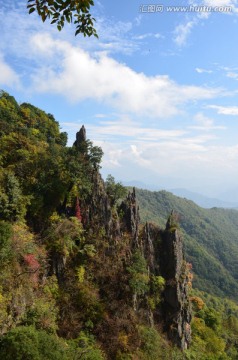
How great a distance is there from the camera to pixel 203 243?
15975cm

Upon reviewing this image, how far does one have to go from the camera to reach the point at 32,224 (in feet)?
81.7

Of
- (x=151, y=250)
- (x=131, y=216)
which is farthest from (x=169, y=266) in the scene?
(x=131, y=216)

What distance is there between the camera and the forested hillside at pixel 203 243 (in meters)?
124

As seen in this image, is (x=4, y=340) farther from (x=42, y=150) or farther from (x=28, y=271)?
(x=42, y=150)

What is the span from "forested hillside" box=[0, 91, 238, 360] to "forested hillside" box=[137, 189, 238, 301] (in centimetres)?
5282

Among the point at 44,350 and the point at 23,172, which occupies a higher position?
the point at 23,172

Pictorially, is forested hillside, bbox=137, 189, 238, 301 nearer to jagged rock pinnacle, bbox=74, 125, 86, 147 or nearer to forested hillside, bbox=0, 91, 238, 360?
forested hillside, bbox=0, 91, 238, 360

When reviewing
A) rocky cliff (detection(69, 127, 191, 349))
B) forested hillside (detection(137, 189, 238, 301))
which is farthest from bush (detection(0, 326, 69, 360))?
forested hillside (detection(137, 189, 238, 301))

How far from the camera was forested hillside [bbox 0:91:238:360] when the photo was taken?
19.9m

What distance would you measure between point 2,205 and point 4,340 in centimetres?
1040

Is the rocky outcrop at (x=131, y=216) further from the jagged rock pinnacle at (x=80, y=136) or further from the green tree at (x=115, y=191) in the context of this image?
the jagged rock pinnacle at (x=80, y=136)

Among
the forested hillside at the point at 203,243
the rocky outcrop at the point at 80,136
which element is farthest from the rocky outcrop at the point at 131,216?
the forested hillside at the point at 203,243

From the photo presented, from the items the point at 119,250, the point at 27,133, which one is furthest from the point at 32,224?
the point at 27,133

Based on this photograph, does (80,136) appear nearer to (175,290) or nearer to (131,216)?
(131,216)
